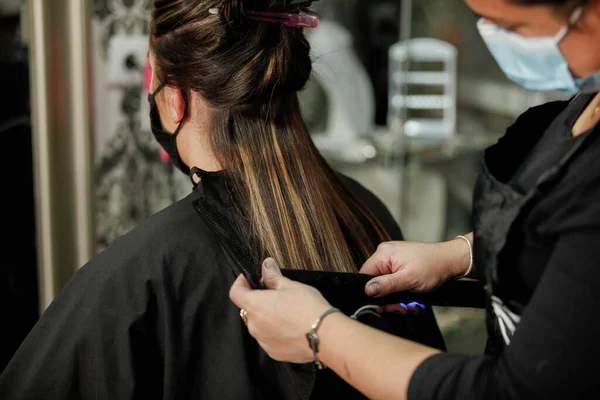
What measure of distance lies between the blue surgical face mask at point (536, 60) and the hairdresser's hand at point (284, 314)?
36 cm

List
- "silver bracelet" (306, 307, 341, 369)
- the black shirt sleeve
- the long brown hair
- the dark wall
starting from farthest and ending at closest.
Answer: the dark wall → the long brown hair → "silver bracelet" (306, 307, 341, 369) → the black shirt sleeve

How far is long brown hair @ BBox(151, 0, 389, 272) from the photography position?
1053mm

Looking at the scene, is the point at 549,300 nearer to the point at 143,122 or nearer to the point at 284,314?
the point at 284,314

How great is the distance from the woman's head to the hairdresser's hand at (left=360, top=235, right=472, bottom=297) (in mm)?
391

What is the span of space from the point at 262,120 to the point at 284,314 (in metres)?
0.45

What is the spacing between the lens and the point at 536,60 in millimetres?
719

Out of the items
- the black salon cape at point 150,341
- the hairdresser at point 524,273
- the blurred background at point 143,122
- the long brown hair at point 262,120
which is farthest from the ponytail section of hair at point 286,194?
the blurred background at point 143,122

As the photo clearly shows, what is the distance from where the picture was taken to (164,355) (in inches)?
39.4

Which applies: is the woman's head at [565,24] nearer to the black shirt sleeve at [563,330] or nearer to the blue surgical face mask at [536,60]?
the blue surgical face mask at [536,60]

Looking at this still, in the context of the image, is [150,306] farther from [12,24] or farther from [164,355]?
[12,24]

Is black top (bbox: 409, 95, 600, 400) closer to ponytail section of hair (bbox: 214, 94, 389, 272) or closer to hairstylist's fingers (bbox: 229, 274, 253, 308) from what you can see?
hairstylist's fingers (bbox: 229, 274, 253, 308)

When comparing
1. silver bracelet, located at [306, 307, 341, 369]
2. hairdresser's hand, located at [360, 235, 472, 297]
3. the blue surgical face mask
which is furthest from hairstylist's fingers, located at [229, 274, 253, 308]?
the blue surgical face mask

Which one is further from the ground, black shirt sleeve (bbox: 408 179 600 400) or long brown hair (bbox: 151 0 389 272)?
long brown hair (bbox: 151 0 389 272)

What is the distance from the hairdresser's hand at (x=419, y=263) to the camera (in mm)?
982
